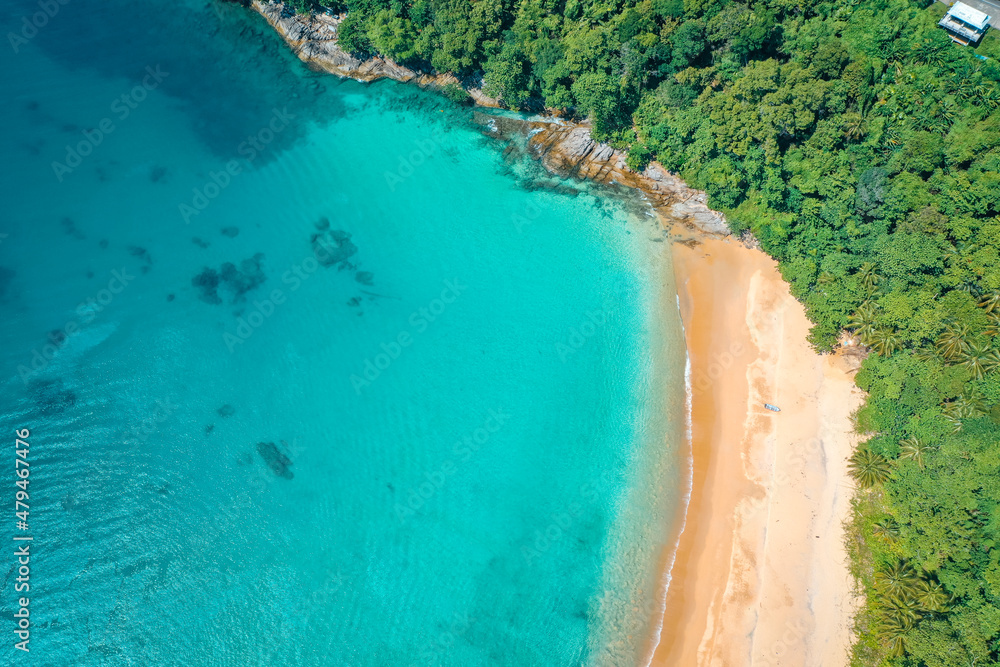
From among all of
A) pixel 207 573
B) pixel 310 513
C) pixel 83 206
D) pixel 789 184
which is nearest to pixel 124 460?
pixel 207 573

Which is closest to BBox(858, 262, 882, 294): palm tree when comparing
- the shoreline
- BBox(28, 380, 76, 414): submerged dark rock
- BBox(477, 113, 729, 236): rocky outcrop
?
the shoreline

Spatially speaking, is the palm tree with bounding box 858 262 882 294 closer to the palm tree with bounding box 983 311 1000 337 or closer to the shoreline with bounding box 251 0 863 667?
the shoreline with bounding box 251 0 863 667

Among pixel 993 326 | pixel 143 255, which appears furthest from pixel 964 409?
pixel 143 255

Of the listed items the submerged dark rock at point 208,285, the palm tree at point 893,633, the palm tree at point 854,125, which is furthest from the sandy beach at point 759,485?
the submerged dark rock at point 208,285

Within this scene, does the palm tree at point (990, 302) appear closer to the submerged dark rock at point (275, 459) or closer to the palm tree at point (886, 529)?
the palm tree at point (886, 529)

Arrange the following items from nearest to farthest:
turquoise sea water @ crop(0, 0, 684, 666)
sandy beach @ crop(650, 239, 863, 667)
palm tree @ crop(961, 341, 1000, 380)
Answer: palm tree @ crop(961, 341, 1000, 380) → sandy beach @ crop(650, 239, 863, 667) → turquoise sea water @ crop(0, 0, 684, 666)

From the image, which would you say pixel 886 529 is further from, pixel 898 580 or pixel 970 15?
pixel 970 15
